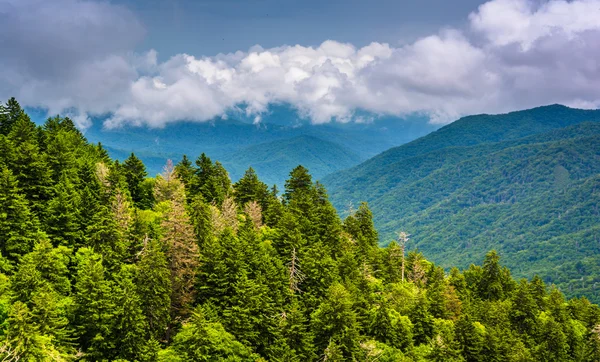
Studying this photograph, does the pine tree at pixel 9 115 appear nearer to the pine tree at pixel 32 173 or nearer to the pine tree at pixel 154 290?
the pine tree at pixel 32 173

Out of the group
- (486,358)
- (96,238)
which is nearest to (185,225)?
(96,238)

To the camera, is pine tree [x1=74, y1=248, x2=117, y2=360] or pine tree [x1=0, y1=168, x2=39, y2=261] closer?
pine tree [x1=74, y1=248, x2=117, y2=360]

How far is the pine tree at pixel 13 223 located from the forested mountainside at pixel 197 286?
153 millimetres

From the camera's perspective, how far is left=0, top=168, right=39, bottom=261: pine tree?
181 ft

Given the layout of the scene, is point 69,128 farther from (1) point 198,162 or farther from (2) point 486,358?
(2) point 486,358

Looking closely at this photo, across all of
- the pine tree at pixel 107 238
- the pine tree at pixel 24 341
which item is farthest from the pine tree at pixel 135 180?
the pine tree at pixel 24 341

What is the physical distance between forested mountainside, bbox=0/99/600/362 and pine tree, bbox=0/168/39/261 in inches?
6.0

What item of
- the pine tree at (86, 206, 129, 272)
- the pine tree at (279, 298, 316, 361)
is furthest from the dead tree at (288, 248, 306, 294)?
the pine tree at (86, 206, 129, 272)

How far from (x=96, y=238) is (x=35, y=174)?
778 inches

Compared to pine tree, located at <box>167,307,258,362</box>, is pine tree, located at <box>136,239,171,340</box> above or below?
above

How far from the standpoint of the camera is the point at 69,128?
110 meters

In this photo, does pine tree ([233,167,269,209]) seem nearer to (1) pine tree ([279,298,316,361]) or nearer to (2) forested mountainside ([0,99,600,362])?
(2) forested mountainside ([0,99,600,362])

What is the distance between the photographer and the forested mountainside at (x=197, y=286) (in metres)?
46.4

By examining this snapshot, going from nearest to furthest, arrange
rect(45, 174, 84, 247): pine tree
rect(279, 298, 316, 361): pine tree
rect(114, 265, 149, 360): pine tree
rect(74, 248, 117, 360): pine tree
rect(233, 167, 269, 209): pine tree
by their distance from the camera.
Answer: rect(74, 248, 117, 360): pine tree → rect(114, 265, 149, 360): pine tree → rect(279, 298, 316, 361): pine tree → rect(45, 174, 84, 247): pine tree → rect(233, 167, 269, 209): pine tree
